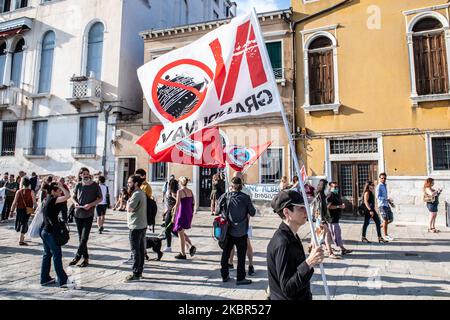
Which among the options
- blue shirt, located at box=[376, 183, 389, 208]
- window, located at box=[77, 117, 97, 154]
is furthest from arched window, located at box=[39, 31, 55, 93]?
blue shirt, located at box=[376, 183, 389, 208]

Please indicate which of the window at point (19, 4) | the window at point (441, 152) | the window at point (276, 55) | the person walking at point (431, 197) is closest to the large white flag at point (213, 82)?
the person walking at point (431, 197)

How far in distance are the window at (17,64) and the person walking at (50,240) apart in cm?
1851

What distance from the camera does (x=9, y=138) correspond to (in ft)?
65.7

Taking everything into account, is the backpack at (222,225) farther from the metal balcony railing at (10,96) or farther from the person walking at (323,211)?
the metal balcony railing at (10,96)

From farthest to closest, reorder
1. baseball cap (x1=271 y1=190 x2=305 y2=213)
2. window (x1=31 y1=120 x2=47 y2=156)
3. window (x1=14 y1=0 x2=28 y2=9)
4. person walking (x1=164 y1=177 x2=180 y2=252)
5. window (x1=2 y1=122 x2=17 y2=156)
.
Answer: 1. window (x1=14 y1=0 x2=28 y2=9)
2. window (x1=2 y1=122 x2=17 y2=156)
3. window (x1=31 y1=120 x2=47 y2=156)
4. person walking (x1=164 y1=177 x2=180 y2=252)
5. baseball cap (x1=271 y1=190 x2=305 y2=213)

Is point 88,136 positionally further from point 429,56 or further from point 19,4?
point 429,56

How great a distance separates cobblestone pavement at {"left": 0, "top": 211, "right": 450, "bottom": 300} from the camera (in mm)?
4895

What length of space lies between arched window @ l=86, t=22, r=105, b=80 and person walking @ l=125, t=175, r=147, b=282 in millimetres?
14524

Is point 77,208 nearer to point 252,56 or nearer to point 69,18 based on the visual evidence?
point 252,56

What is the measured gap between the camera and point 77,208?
21.0 feet

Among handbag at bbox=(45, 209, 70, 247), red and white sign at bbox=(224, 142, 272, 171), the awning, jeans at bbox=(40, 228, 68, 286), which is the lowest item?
jeans at bbox=(40, 228, 68, 286)

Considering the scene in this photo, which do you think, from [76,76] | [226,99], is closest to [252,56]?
[226,99]

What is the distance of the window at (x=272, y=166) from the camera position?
571 inches

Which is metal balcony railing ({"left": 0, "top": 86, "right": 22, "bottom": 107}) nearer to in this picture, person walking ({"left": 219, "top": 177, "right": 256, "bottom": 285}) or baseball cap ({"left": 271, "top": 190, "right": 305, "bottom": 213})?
person walking ({"left": 219, "top": 177, "right": 256, "bottom": 285})
